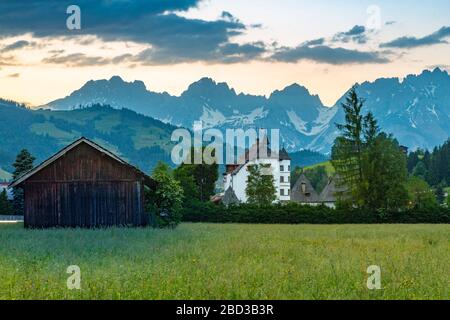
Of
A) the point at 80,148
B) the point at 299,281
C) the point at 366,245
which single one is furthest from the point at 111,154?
the point at 299,281

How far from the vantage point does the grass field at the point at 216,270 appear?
1544 centimetres

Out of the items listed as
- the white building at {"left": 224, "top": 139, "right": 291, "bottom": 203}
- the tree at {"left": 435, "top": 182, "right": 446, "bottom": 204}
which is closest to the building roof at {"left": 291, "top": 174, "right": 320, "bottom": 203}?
the white building at {"left": 224, "top": 139, "right": 291, "bottom": 203}

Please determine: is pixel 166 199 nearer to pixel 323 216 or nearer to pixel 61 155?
pixel 61 155

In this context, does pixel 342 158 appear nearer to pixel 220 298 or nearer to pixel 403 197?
pixel 403 197

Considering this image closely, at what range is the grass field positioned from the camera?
15438 millimetres

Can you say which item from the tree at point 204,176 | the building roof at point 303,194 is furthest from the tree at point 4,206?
the building roof at point 303,194

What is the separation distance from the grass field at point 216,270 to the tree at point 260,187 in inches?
2258

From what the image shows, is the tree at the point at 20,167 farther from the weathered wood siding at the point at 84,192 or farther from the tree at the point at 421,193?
the tree at the point at 421,193

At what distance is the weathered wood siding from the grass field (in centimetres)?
1542

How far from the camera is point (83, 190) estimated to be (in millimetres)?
46594

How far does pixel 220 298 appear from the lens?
579 inches

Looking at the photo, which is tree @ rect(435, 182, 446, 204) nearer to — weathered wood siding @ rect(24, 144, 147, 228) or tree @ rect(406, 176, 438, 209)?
tree @ rect(406, 176, 438, 209)
